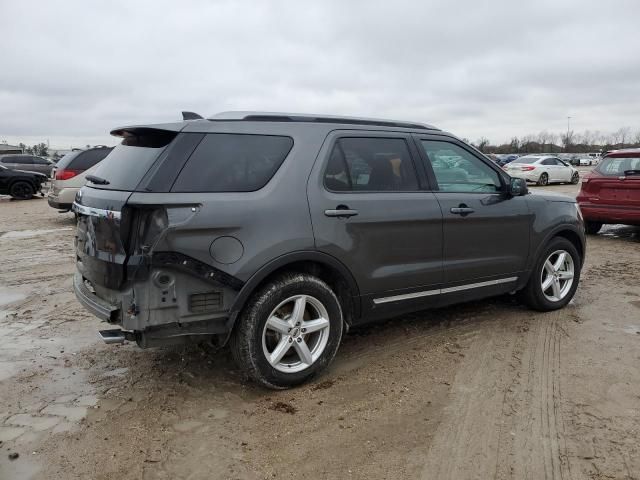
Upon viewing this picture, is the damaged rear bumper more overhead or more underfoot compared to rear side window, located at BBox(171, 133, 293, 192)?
more underfoot

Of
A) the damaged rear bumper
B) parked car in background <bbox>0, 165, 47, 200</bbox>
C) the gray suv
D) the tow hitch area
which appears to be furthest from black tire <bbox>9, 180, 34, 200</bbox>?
the tow hitch area

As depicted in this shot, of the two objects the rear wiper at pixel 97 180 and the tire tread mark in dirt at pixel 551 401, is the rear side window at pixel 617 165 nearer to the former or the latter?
the tire tread mark in dirt at pixel 551 401

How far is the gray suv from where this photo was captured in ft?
10.6

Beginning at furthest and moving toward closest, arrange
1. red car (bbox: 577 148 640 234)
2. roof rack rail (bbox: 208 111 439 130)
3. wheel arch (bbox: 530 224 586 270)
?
red car (bbox: 577 148 640 234)
wheel arch (bbox: 530 224 586 270)
roof rack rail (bbox: 208 111 439 130)

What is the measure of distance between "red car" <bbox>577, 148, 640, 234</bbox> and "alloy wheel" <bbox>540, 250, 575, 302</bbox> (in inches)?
184

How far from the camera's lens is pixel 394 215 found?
4051 millimetres

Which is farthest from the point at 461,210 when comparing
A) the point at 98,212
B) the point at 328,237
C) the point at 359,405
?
the point at 98,212

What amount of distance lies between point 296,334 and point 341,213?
915 millimetres

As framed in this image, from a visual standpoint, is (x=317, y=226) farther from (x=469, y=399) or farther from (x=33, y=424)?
(x=33, y=424)

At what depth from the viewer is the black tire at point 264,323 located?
3.45 meters

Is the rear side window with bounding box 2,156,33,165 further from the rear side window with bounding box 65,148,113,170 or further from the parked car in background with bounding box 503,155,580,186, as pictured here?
the parked car in background with bounding box 503,155,580,186

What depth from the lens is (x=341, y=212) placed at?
377 centimetres

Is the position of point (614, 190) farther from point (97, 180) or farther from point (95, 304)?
point (95, 304)

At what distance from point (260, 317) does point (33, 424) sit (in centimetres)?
155
